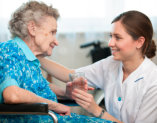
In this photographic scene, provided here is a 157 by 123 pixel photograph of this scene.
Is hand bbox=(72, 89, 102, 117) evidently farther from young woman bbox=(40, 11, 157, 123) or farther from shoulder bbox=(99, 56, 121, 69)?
shoulder bbox=(99, 56, 121, 69)

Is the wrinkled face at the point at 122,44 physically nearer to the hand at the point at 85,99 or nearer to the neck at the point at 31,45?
the hand at the point at 85,99

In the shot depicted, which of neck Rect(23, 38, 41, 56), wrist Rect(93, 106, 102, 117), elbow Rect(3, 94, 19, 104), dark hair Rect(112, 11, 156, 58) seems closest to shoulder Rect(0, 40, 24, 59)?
neck Rect(23, 38, 41, 56)

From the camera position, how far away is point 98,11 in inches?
107

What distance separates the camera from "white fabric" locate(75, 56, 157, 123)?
142cm

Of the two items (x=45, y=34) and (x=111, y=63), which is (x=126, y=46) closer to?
(x=111, y=63)

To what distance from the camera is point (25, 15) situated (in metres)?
1.48

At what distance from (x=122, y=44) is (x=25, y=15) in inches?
24.7

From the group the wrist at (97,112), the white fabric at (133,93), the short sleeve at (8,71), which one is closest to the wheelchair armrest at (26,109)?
the short sleeve at (8,71)

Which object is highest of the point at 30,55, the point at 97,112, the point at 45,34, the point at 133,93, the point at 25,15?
the point at 25,15

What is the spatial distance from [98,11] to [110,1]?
0.56 feet

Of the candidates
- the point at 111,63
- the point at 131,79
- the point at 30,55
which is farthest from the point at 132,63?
the point at 30,55

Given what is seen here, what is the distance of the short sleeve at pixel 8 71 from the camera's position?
123 cm

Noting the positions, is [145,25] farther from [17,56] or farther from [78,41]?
[78,41]

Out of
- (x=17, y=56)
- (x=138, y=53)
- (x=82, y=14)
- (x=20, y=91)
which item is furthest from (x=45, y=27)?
(x=82, y=14)
